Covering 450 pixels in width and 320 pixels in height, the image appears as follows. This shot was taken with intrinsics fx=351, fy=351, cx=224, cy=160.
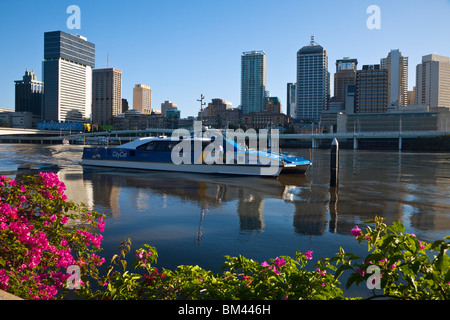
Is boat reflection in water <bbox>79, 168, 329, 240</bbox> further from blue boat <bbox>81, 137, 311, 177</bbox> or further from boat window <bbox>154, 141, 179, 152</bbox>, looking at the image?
Result: boat window <bbox>154, 141, 179, 152</bbox>

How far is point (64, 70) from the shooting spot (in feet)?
559

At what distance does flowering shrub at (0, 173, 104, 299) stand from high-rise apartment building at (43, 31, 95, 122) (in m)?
146

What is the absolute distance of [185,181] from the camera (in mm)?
18531

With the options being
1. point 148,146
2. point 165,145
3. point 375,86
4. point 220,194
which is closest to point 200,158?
point 165,145

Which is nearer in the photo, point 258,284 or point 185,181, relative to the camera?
point 258,284

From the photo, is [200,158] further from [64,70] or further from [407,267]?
[64,70]

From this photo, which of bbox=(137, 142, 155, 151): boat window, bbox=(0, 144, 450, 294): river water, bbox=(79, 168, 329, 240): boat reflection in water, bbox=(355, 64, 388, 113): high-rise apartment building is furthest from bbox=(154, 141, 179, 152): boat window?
bbox=(355, 64, 388, 113): high-rise apartment building

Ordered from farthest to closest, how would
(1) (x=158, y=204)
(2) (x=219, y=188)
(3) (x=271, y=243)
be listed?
(2) (x=219, y=188) < (1) (x=158, y=204) < (3) (x=271, y=243)

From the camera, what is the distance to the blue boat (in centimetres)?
2006

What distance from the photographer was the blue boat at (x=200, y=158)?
2006 cm
